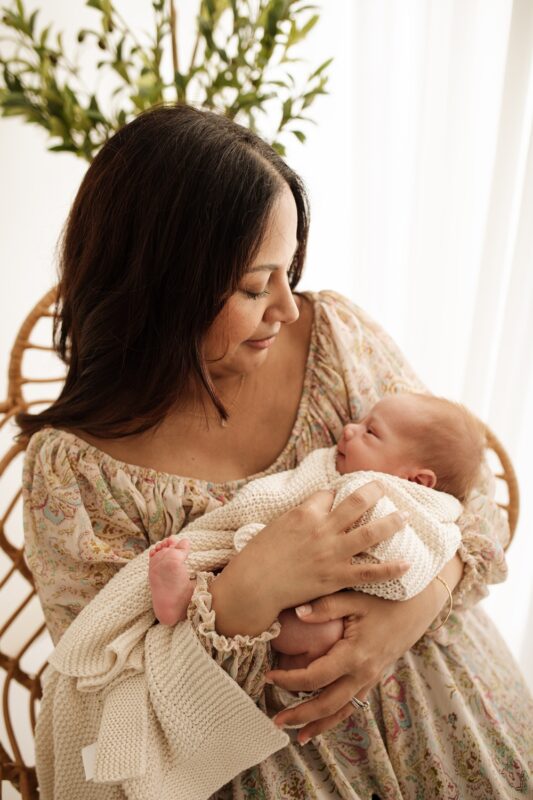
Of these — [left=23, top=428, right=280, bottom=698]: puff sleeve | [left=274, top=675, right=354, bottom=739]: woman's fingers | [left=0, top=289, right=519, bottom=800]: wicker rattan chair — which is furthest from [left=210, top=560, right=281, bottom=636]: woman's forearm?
[left=0, top=289, right=519, bottom=800]: wicker rattan chair

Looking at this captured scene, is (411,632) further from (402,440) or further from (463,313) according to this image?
(463,313)

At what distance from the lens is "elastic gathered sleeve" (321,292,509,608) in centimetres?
129

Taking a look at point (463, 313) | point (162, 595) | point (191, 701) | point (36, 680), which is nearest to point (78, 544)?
point (162, 595)

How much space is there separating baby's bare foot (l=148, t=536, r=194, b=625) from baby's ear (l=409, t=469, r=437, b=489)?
42cm

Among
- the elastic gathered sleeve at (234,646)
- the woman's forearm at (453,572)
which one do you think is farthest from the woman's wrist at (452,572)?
the elastic gathered sleeve at (234,646)

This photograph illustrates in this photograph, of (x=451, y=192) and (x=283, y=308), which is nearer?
(x=283, y=308)

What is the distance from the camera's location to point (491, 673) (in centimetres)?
133

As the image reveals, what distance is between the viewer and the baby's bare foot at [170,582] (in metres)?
1.06

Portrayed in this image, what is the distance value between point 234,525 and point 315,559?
0.57ft

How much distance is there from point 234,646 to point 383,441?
440 mm

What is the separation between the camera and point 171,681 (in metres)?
1.06

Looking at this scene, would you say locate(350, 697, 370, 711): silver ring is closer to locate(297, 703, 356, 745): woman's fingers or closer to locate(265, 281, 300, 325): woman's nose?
locate(297, 703, 356, 745): woman's fingers

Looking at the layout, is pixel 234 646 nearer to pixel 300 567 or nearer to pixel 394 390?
pixel 300 567

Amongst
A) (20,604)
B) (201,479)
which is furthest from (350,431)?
(20,604)
